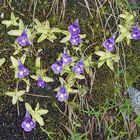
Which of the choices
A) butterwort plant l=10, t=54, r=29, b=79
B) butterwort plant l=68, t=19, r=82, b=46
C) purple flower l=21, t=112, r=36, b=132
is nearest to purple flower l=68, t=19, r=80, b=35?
butterwort plant l=68, t=19, r=82, b=46

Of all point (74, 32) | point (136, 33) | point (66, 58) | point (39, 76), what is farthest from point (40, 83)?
point (136, 33)

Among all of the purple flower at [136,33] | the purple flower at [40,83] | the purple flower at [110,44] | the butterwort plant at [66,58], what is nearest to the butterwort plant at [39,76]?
the purple flower at [40,83]

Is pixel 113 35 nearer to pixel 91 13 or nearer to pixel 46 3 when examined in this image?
pixel 91 13

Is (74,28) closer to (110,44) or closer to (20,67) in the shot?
(110,44)

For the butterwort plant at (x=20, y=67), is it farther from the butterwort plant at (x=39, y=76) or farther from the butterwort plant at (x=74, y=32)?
the butterwort plant at (x=74, y=32)

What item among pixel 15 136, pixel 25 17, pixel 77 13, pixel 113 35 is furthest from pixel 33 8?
pixel 15 136
